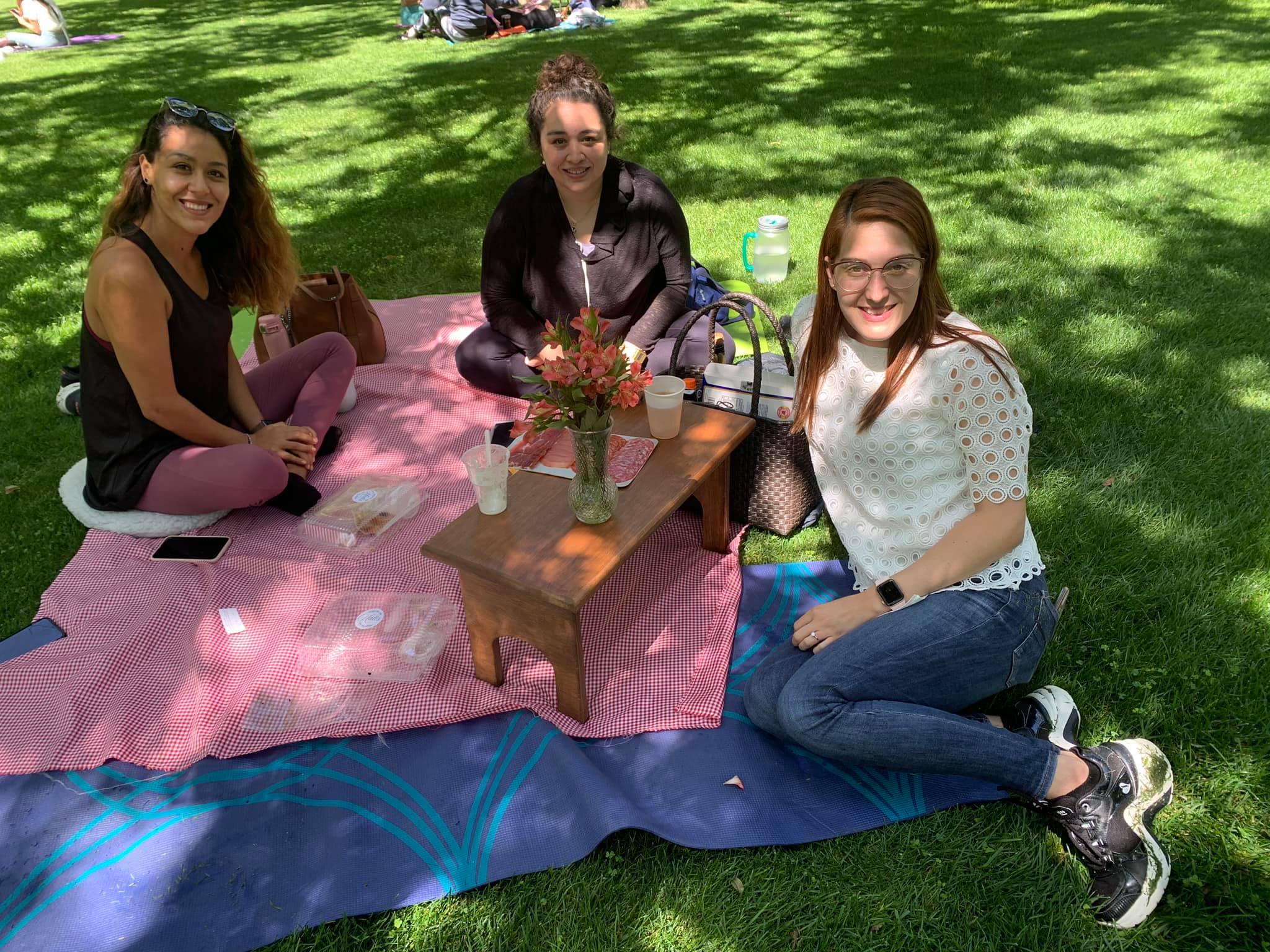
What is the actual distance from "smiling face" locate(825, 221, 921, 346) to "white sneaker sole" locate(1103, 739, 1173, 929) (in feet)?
→ 4.46

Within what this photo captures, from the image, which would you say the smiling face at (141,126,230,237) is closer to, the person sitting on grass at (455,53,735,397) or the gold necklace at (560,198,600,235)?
the person sitting on grass at (455,53,735,397)

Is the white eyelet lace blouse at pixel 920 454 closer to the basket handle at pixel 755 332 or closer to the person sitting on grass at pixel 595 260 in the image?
the basket handle at pixel 755 332

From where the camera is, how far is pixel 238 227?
340 centimetres

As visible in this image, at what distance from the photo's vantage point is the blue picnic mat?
216 centimetres

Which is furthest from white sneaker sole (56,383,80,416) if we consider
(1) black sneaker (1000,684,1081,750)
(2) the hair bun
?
(1) black sneaker (1000,684,1081,750)

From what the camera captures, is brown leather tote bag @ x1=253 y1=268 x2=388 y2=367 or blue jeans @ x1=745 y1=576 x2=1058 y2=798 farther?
brown leather tote bag @ x1=253 y1=268 x2=388 y2=367

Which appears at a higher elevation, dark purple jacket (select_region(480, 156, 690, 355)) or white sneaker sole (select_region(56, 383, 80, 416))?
dark purple jacket (select_region(480, 156, 690, 355))

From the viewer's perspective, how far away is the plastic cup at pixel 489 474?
2.52 m

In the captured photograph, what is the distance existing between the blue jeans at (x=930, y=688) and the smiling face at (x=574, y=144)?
2.32 metres

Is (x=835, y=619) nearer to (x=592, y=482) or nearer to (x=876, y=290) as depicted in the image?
(x=592, y=482)

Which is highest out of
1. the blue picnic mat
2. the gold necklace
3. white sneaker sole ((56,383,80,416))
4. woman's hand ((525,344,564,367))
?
the gold necklace

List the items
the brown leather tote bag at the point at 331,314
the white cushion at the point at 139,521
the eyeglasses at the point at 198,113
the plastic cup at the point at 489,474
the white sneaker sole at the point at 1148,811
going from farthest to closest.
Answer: the brown leather tote bag at the point at 331,314 < the white cushion at the point at 139,521 < the eyeglasses at the point at 198,113 < the plastic cup at the point at 489,474 < the white sneaker sole at the point at 1148,811

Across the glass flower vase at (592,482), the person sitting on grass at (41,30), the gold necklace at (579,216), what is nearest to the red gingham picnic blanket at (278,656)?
the glass flower vase at (592,482)

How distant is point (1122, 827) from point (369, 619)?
2.47 m
